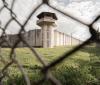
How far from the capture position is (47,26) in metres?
11.6

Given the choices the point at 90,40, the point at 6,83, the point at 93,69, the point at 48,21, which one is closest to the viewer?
the point at 90,40

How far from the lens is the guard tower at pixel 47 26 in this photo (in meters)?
11.3

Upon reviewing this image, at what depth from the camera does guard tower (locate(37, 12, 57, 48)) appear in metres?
11.3

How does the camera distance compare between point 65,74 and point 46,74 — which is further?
point 65,74

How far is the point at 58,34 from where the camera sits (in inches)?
503

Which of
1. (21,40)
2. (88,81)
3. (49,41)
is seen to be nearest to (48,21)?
(49,41)

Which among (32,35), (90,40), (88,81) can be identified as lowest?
(88,81)

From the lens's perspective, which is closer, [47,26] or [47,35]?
[47,26]

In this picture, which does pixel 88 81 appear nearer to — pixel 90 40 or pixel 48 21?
pixel 90 40

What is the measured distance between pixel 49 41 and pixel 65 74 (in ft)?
27.7

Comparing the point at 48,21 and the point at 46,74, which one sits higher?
the point at 48,21

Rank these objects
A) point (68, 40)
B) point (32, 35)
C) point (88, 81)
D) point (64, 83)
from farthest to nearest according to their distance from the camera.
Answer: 1. point (68, 40)
2. point (32, 35)
3. point (88, 81)
4. point (64, 83)

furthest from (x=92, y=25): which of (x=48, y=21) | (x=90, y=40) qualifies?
(x=48, y=21)

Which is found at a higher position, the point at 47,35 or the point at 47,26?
the point at 47,26
